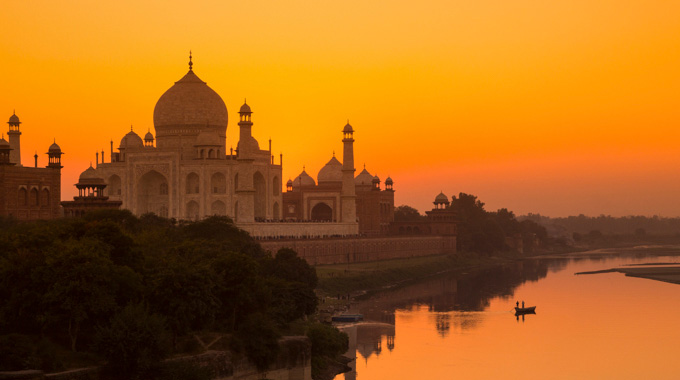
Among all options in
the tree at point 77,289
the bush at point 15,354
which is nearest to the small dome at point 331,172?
the tree at point 77,289

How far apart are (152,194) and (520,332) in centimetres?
3075

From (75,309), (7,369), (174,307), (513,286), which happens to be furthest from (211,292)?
(513,286)

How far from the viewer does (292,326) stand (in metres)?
38.3

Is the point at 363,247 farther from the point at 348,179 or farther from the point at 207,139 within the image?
the point at 207,139

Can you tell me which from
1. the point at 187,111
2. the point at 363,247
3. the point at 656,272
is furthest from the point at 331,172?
the point at 656,272

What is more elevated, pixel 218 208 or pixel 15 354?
pixel 218 208

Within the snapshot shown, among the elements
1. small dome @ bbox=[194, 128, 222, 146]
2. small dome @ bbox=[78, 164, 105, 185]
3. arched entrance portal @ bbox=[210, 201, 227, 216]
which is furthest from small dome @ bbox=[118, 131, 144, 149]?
small dome @ bbox=[78, 164, 105, 185]

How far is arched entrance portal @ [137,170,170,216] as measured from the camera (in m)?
69.9

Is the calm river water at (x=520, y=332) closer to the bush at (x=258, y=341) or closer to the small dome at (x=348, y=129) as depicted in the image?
the bush at (x=258, y=341)

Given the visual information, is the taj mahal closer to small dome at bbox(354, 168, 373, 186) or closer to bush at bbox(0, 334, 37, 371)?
small dome at bbox(354, 168, 373, 186)

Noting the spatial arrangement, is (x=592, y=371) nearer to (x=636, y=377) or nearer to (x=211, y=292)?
(x=636, y=377)

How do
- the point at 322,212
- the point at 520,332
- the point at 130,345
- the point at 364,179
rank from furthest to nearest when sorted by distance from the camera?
the point at 364,179, the point at 322,212, the point at 520,332, the point at 130,345

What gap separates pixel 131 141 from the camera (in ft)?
246

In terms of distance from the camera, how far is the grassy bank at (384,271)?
6781cm
